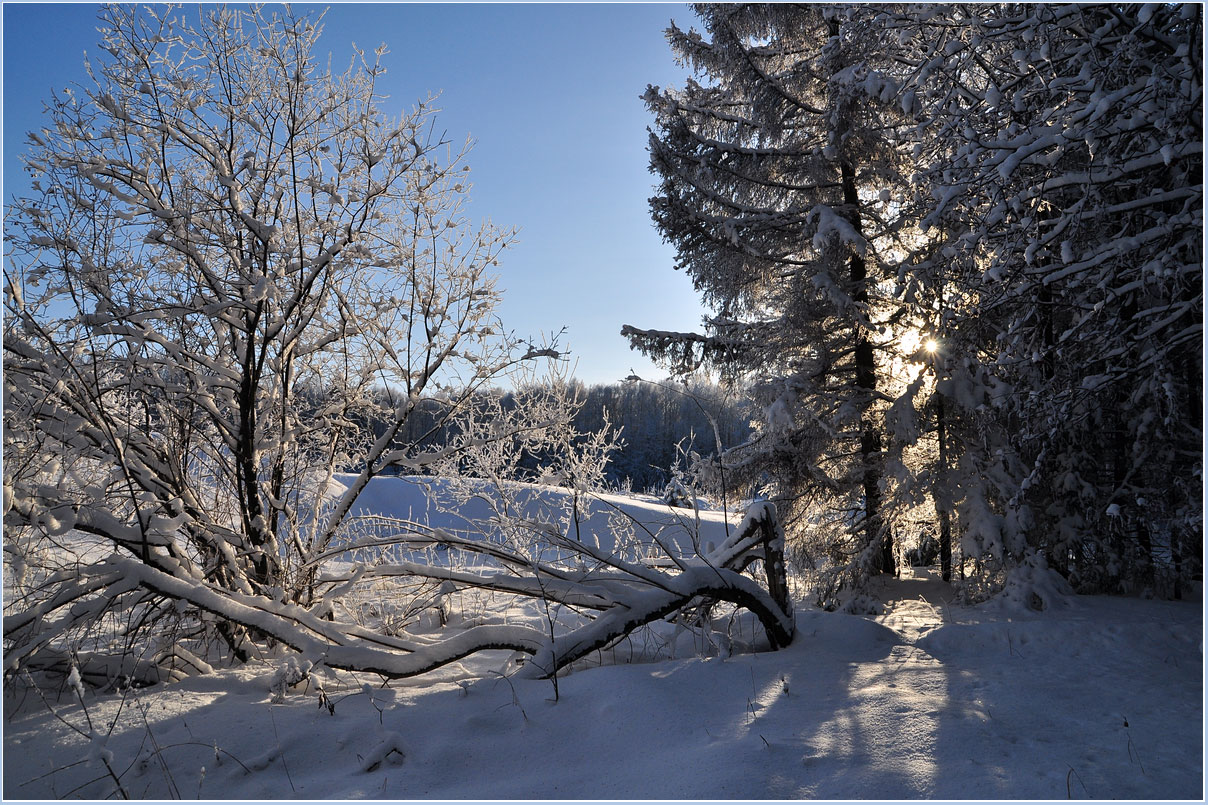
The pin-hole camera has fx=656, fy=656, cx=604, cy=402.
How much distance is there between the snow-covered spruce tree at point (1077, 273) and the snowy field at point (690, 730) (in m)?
1.72

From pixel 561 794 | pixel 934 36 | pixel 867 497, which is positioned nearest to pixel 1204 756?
pixel 561 794

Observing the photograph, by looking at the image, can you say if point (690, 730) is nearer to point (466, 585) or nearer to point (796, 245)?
point (466, 585)

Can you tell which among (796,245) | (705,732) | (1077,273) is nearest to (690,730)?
(705,732)

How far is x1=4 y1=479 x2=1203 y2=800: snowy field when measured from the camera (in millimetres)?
2742

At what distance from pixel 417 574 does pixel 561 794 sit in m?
1.97

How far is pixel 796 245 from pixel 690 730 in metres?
6.64

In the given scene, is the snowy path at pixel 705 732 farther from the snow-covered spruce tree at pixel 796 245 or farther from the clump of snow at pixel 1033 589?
the snow-covered spruce tree at pixel 796 245

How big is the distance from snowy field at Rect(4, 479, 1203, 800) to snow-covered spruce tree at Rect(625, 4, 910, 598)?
10.7 feet

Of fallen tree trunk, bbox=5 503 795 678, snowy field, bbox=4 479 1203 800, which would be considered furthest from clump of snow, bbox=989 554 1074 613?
fallen tree trunk, bbox=5 503 795 678

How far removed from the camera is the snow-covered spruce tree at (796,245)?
24.8 ft

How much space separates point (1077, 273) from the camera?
475cm

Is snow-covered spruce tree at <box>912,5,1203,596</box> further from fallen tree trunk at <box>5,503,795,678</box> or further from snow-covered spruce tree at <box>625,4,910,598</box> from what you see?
fallen tree trunk at <box>5,503,795,678</box>

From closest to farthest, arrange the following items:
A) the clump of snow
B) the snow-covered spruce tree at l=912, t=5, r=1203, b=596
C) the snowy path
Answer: the snowy path < the snow-covered spruce tree at l=912, t=5, r=1203, b=596 < the clump of snow

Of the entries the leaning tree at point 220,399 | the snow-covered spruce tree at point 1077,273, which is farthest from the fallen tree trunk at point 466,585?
the snow-covered spruce tree at point 1077,273
